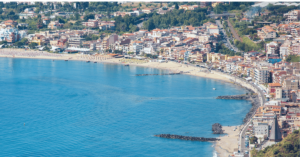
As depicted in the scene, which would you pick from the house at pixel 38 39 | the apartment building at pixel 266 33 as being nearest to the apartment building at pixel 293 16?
the apartment building at pixel 266 33

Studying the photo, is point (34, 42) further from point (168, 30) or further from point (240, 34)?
point (240, 34)

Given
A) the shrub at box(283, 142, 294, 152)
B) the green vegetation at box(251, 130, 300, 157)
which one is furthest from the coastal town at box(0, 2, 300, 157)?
the shrub at box(283, 142, 294, 152)

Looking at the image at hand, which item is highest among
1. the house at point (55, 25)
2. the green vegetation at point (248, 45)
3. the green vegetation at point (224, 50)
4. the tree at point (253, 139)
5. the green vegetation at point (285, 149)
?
the house at point (55, 25)

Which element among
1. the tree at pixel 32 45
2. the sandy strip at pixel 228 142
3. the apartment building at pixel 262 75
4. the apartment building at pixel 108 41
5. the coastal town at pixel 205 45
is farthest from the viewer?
the tree at pixel 32 45

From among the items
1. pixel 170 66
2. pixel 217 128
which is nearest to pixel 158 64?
pixel 170 66

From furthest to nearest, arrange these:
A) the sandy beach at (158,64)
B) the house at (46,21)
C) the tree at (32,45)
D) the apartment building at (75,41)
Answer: the house at (46,21) < the tree at (32,45) < the apartment building at (75,41) < the sandy beach at (158,64)

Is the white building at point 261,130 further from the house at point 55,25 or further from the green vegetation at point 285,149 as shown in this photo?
the house at point 55,25

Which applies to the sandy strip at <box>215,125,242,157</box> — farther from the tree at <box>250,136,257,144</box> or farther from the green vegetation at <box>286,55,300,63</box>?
the green vegetation at <box>286,55,300,63</box>
